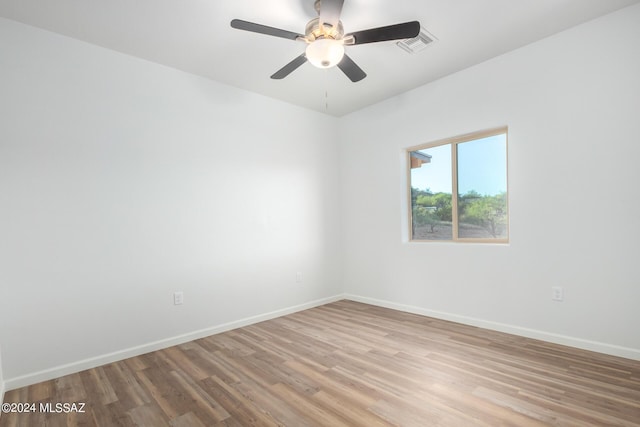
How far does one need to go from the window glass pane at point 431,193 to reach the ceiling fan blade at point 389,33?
190 centimetres

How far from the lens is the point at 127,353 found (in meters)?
2.76

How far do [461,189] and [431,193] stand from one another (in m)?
0.38

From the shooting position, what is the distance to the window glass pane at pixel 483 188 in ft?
10.6

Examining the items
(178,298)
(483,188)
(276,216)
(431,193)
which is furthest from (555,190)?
(178,298)

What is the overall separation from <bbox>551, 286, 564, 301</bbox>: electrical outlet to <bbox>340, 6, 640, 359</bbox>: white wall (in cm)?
4

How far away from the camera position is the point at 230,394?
2.12 meters

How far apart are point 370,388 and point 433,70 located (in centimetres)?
304

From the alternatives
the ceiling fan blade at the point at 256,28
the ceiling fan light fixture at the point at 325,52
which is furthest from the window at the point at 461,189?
the ceiling fan blade at the point at 256,28

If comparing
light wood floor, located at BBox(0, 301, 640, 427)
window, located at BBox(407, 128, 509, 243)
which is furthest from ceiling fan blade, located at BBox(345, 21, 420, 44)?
light wood floor, located at BBox(0, 301, 640, 427)

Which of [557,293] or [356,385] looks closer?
[356,385]

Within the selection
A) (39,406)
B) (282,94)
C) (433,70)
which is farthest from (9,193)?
(433,70)

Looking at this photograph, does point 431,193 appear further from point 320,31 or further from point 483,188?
point 320,31

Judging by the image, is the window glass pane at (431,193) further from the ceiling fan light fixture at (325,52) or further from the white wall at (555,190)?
the ceiling fan light fixture at (325,52)

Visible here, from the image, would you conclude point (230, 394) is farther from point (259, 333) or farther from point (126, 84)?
point (126, 84)
